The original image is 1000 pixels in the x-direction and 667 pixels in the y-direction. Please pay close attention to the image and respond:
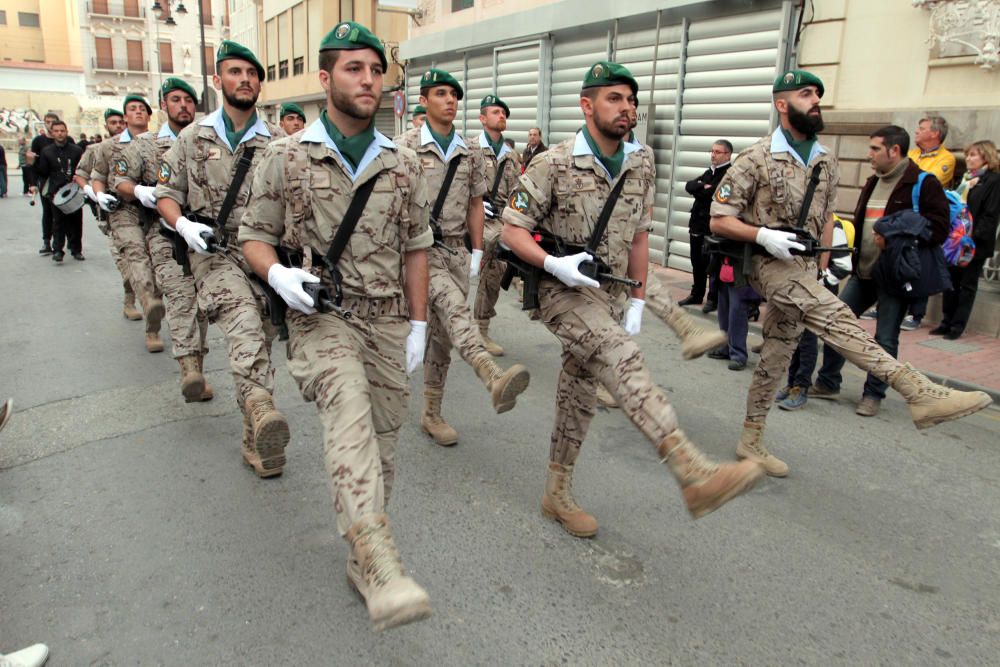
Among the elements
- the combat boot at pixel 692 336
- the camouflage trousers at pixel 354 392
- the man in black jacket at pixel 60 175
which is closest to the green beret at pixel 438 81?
the combat boot at pixel 692 336

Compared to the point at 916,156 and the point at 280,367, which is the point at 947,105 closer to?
the point at 916,156

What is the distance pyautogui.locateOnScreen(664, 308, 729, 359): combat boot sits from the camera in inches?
139

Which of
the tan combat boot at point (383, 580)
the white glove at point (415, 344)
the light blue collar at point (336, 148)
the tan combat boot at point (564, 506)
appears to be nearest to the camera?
the tan combat boot at point (383, 580)

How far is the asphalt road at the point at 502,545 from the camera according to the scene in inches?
110

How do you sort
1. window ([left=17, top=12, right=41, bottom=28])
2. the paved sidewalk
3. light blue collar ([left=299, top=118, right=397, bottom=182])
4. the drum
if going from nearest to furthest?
light blue collar ([left=299, top=118, right=397, bottom=182]) < the paved sidewalk < the drum < window ([left=17, top=12, right=41, bottom=28])

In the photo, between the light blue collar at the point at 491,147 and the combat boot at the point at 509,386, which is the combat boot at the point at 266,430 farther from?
the light blue collar at the point at 491,147

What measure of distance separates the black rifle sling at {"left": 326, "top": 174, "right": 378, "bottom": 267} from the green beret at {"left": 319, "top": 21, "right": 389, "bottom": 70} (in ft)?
1.66

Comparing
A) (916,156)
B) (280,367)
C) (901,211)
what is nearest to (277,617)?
(280,367)

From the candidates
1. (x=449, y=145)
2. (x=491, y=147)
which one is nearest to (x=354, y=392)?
(x=449, y=145)

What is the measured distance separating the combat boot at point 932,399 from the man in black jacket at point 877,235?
1.32m

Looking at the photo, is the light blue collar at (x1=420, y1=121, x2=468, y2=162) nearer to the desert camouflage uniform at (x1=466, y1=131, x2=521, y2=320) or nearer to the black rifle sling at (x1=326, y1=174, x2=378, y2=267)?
the desert camouflage uniform at (x1=466, y1=131, x2=521, y2=320)

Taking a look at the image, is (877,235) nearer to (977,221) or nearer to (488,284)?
(977,221)

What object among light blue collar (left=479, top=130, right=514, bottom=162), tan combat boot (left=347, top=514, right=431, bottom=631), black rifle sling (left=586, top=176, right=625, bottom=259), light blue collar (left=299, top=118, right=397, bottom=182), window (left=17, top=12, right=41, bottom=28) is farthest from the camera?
window (left=17, top=12, right=41, bottom=28)

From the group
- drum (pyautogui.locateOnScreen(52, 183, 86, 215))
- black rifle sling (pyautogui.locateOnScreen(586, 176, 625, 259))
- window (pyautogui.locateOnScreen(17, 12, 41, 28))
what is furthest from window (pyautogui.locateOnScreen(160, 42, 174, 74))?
black rifle sling (pyautogui.locateOnScreen(586, 176, 625, 259))
